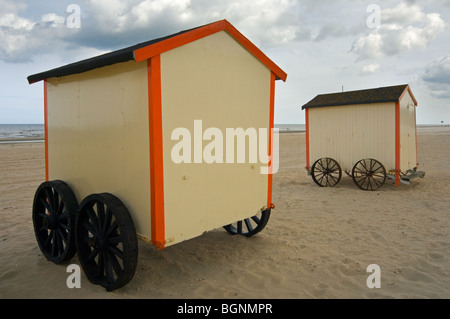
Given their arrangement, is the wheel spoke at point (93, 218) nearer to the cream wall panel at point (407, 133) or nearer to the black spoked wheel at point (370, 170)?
the black spoked wheel at point (370, 170)

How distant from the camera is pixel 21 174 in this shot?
1270 cm

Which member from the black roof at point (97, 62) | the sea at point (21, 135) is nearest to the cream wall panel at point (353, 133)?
the black roof at point (97, 62)

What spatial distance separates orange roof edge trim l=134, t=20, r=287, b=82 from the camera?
132 inches

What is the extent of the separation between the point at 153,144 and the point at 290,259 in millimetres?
2724

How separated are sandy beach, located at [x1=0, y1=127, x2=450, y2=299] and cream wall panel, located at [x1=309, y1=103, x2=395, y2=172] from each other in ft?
8.32

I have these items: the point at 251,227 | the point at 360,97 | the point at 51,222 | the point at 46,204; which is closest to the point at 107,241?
the point at 51,222

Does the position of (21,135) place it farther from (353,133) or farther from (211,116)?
(211,116)

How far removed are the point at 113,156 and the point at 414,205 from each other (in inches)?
285

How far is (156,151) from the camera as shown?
352cm

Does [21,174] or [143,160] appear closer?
[143,160]

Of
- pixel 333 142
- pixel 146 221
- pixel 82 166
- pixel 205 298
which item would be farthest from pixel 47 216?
pixel 333 142

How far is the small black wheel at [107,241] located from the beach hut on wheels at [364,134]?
8214 mm
